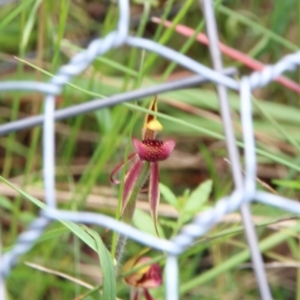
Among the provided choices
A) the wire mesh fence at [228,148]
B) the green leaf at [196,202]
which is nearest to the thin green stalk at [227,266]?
the green leaf at [196,202]

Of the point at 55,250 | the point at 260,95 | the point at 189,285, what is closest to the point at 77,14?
the point at 260,95

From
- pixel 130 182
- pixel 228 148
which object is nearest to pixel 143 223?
pixel 130 182

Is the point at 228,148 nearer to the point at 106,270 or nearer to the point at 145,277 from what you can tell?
the point at 106,270

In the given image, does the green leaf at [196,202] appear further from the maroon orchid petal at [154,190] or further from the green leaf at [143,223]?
the maroon orchid petal at [154,190]

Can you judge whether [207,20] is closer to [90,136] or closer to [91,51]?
[91,51]

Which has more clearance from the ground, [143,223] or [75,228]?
[143,223]
